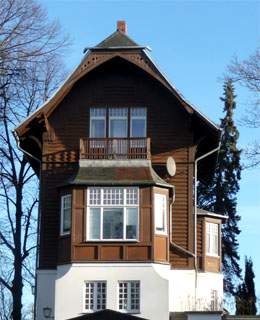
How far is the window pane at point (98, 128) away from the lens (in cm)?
3244

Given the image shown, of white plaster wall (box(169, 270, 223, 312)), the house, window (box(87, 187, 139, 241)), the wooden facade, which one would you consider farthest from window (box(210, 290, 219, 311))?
window (box(87, 187, 139, 241))

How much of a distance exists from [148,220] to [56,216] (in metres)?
4.05

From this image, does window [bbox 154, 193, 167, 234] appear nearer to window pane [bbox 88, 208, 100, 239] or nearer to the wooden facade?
the wooden facade

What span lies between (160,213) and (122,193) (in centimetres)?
165

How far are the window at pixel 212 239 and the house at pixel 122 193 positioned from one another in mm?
50

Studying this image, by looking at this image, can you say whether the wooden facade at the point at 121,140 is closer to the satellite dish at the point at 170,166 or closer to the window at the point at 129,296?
the satellite dish at the point at 170,166

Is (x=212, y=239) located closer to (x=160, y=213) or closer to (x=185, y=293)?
(x=185, y=293)

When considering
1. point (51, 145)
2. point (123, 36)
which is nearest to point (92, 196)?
point (51, 145)

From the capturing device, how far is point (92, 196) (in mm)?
30438

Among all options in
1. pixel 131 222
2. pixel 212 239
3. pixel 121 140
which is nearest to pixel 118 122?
pixel 121 140

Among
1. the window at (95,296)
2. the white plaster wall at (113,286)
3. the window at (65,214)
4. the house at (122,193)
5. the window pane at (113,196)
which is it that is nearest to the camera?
the white plaster wall at (113,286)

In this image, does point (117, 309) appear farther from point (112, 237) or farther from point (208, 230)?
point (208, 230)

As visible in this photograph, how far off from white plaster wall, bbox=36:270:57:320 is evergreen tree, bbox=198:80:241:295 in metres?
17.8

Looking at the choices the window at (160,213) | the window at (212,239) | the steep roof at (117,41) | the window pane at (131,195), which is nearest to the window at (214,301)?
the window at (212,239)
